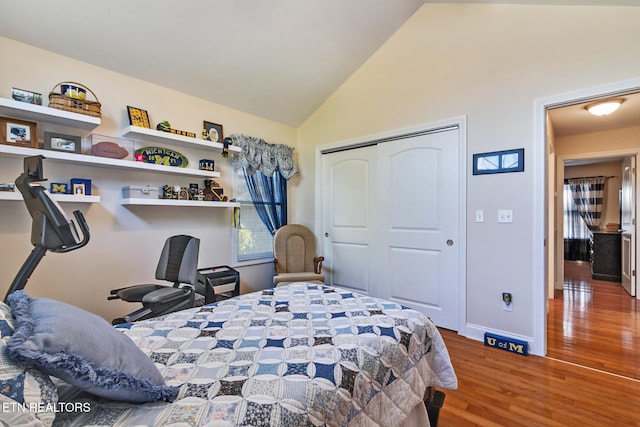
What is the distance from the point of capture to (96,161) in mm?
2355

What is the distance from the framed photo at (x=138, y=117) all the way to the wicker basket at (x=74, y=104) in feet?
0.85

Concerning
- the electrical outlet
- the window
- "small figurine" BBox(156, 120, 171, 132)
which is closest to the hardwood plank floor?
the electrical outlet

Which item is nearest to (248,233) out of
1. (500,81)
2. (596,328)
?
(500,81)

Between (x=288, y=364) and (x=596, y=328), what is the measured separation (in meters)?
3.51

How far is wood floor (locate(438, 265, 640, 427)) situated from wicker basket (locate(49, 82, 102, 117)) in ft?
10.7

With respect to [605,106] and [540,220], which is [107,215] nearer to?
[540,220]

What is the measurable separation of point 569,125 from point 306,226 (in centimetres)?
384

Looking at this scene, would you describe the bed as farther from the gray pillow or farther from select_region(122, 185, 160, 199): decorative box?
select_region(122, 185, 160, 199): decorative box

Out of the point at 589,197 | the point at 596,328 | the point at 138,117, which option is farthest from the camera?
the point at 589,197

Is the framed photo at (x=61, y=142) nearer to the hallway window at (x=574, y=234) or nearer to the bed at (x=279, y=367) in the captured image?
the bed at (x=279, y=367)

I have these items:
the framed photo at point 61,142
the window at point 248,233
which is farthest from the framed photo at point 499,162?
the framed photo at point 61,142

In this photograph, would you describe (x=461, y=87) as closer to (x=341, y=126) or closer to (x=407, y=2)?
(x=407, y=2)

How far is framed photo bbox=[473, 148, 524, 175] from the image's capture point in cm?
253

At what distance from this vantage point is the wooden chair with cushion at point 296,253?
3575 millimetres
